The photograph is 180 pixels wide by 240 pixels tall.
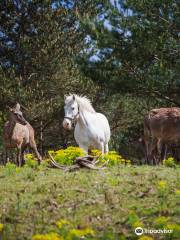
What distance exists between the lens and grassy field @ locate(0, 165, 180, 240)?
6.44 meters

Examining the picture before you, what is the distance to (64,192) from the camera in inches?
318

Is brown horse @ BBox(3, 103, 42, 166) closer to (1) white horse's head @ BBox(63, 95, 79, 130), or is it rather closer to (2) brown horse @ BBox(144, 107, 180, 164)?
(1) white horse's head @ BBox(63, 95, 79, 130)

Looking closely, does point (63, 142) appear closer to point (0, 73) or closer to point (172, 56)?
point (0, 73)

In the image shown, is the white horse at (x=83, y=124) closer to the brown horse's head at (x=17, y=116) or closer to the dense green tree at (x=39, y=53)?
the brown horse's head at (x=17, y=116)

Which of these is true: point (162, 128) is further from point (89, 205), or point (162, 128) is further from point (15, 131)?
point (89, 205)

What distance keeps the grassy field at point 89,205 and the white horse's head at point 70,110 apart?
3209 mm

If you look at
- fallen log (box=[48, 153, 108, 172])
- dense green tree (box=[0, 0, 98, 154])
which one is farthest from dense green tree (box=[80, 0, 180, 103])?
fallen log (box=[48, 153, 108, 172])

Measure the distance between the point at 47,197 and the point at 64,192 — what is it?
34 cm

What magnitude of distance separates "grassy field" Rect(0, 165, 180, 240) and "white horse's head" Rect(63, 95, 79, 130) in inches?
126

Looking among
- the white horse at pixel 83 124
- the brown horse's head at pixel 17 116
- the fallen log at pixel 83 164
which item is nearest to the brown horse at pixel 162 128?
the white horse at pixel 83 124

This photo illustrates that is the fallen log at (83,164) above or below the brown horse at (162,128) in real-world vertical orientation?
below

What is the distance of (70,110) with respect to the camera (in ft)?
42.4

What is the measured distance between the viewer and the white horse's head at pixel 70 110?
42.1 ft

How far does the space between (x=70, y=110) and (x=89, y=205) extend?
224 inches
